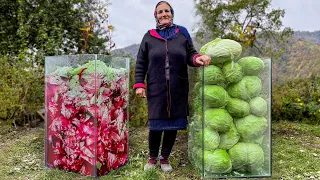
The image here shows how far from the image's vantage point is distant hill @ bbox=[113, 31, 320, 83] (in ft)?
25.2

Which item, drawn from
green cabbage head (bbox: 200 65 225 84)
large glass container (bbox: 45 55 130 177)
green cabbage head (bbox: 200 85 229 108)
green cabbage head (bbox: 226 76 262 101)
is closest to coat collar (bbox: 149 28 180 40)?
large glass container (bbox: 45 55 130 177)

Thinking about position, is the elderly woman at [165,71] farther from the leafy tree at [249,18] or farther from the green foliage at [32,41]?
the leafy tree at [249,18]

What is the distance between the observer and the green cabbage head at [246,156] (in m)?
2.88

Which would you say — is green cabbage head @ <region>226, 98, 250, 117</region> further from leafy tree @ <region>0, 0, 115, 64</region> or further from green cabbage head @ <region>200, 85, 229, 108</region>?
leafy tree @ <region>0, 0, 115, 64</region>

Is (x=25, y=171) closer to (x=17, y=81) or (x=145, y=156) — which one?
(x=145, y=156)

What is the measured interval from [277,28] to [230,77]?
329 inches

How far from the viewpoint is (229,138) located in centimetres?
290

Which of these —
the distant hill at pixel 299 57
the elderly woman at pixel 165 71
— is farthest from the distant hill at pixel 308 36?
the elderly woman at pixel 165 71

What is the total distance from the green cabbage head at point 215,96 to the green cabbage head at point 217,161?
43 cm

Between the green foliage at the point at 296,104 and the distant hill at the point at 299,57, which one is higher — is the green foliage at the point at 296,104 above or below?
below

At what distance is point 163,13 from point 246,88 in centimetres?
103

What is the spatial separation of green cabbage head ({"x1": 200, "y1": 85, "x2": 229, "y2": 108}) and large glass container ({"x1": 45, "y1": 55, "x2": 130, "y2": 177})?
2.69ft

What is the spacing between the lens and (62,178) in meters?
2.99

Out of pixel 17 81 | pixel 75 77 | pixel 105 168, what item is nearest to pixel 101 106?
pixel 75 77
